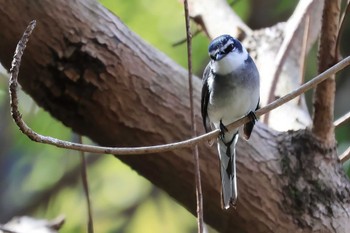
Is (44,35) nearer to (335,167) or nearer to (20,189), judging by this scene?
(335,167)

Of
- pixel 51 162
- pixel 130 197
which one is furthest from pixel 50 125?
pixel 130 197

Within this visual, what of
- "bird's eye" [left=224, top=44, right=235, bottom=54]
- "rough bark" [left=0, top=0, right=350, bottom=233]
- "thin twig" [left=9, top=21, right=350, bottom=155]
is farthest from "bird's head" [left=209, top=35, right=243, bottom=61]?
"thin twig" [left=9, top=21, right=350, bottom=155]

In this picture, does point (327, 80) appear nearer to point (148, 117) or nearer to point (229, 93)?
point (229, 93)

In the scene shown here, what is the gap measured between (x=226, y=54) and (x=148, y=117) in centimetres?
21

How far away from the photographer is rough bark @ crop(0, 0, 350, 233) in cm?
153

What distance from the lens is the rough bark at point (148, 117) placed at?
153cm

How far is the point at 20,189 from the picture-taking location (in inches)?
95.0

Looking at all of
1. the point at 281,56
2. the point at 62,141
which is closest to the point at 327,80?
the point at 281,56

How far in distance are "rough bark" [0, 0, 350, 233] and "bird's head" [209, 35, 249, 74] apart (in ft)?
0.31

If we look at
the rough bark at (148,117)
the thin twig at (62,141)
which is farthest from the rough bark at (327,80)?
the thin twig at (62,141)

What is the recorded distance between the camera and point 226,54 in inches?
59.5

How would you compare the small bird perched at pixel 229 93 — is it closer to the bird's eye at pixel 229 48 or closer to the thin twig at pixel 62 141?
the bird's eye at pixel 229 48

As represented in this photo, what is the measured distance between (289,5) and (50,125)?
997mm

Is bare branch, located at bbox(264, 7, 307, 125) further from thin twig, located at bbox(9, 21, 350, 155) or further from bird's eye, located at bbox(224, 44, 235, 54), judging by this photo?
thin twig, located at bbox(9, 21, 350, 155)
